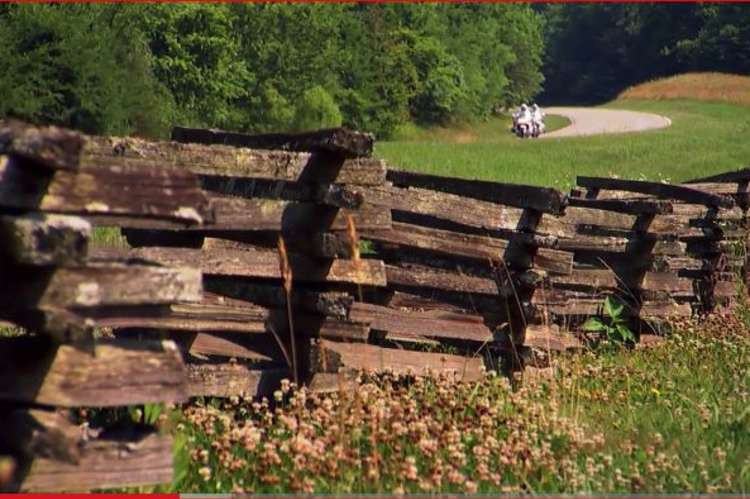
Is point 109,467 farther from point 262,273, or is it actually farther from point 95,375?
point 262,273

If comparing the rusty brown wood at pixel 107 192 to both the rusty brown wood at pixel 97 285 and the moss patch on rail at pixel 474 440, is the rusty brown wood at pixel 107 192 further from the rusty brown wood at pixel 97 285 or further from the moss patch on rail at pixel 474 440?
the moss patch on rail at pixel 474 440

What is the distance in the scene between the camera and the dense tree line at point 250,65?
50.1m

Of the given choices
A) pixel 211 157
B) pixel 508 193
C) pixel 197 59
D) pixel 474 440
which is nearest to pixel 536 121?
pixel 197 59

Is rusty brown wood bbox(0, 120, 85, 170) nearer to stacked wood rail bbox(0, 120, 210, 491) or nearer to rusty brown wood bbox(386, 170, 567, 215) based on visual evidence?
stacked wood rail bbox(0, 120, 210, 491)

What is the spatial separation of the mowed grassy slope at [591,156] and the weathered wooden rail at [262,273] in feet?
60.8

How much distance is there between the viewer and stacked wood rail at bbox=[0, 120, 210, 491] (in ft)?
15.1

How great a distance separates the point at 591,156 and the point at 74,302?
3826 centimetres

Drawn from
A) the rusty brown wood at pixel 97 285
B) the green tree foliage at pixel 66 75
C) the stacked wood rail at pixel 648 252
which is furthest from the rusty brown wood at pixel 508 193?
the green tree foliage at pixel 66 75

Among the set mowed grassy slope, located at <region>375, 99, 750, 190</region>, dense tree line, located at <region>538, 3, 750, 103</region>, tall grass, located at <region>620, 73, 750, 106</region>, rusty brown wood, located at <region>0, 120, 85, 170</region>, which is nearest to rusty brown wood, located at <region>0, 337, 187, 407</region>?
rusty brown wood, located at <region>0, 120, 85, 170</region>

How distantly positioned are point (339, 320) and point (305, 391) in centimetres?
80

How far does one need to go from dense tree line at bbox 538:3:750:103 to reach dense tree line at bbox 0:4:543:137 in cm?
1375

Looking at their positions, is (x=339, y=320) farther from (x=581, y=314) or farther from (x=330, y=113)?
(x=330, y=113)

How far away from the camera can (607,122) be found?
73.0 m

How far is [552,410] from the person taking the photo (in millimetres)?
7141
